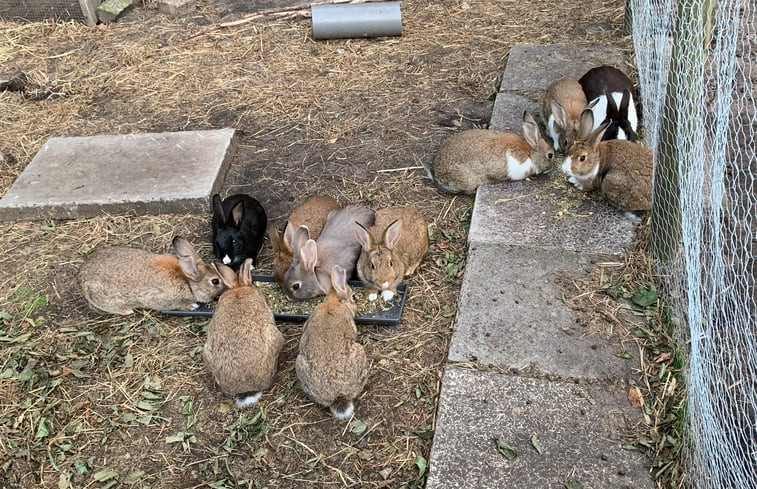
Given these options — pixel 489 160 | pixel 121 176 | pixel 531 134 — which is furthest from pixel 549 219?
pixel 121 176

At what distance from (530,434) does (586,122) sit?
220 cm

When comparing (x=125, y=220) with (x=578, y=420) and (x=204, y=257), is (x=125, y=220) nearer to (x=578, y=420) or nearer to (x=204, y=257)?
(x=204, y=257)

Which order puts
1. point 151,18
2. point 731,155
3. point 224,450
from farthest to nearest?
point 151,18, point 731,155, point 224,450

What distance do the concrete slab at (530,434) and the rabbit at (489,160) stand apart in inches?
61.3

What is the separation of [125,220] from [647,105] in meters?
3.47

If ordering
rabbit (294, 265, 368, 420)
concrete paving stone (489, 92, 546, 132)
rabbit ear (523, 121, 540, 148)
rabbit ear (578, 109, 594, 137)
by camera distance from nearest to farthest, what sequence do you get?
rabbit (294, 265, 368, 420) < rabbit ear (578, 109, 594, 137) < rabbit ear (523, 121, 540, 148) < concrete paving stone (489, 92, 546, 132)

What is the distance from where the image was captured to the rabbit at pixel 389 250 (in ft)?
11.9

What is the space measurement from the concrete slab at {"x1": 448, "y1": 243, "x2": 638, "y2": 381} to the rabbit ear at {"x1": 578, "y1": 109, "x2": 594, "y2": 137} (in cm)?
96

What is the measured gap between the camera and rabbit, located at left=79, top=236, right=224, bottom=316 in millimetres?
3711

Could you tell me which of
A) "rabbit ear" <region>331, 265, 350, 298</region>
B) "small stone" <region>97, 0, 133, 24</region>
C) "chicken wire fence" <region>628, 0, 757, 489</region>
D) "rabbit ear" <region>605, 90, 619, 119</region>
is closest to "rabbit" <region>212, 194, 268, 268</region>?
"rabbit ear" <region>331, 265, 350, 298</region>

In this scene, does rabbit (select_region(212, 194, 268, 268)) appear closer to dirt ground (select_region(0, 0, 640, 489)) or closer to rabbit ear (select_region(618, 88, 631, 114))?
dirt ground (select_region(0, 0, 640, 489))

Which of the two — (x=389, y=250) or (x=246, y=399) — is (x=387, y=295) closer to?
(x=389, y=250)

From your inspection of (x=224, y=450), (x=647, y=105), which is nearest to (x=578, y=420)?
(x=224, y=450)

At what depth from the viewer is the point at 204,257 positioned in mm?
4188
